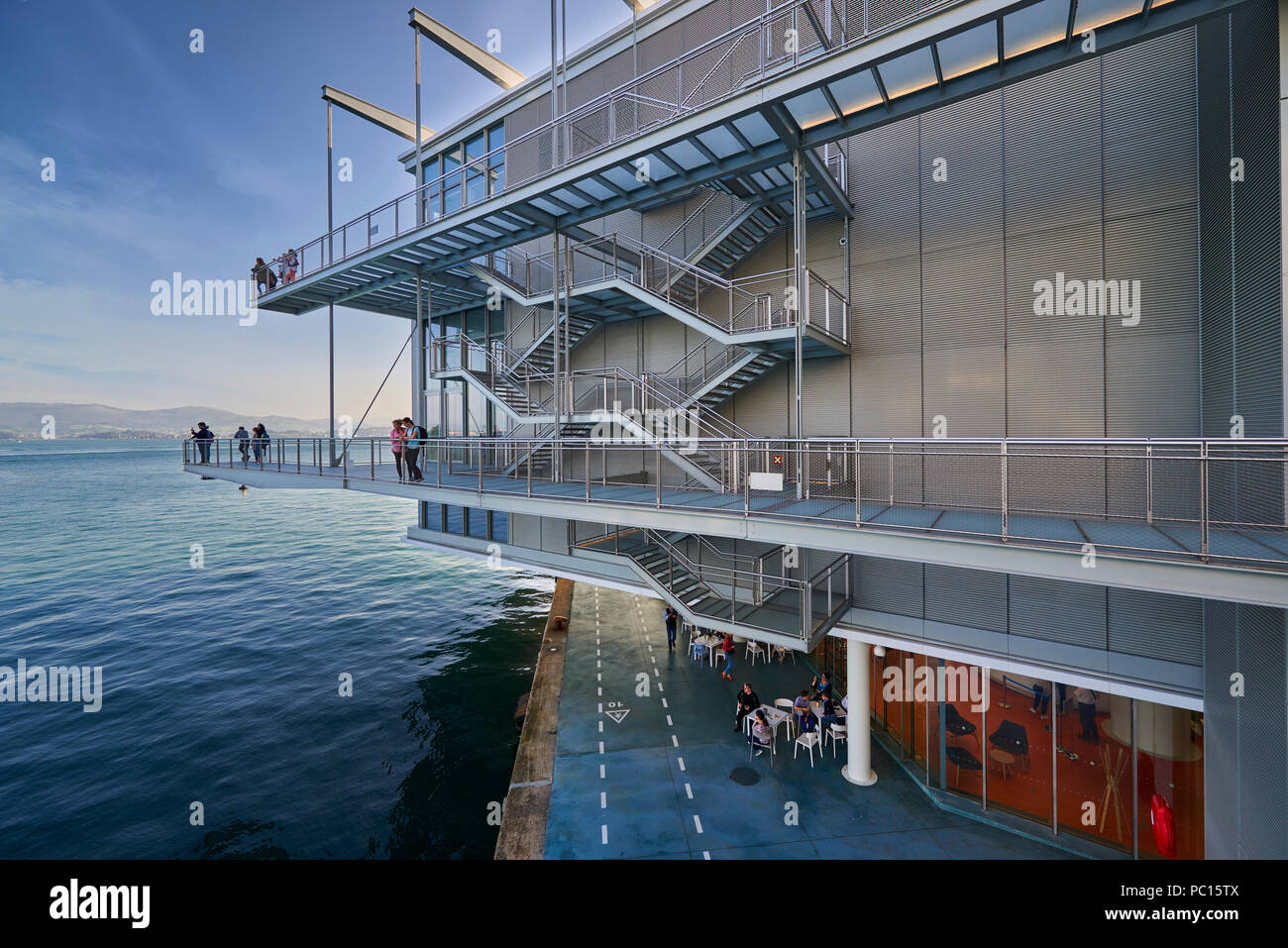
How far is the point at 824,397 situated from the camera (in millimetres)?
12164

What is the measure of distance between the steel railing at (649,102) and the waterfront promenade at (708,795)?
13175mm

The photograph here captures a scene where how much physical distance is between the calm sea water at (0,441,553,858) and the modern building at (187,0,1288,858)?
7061mm

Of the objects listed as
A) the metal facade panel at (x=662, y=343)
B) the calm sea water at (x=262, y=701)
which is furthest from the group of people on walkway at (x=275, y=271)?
the calm sea water at (x=262, y=701)

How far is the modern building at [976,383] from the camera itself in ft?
21.3

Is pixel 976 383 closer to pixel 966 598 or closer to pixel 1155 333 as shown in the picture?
pixel 1155 333

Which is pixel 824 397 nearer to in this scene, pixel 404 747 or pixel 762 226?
pixel 762 226

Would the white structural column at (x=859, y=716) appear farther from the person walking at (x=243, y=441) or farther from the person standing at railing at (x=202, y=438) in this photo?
the person standing at railing at (x=202, y=438)

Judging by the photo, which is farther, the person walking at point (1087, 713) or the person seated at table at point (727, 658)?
the person seated at table at point (727, 658)

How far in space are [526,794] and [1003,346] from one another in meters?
13.5

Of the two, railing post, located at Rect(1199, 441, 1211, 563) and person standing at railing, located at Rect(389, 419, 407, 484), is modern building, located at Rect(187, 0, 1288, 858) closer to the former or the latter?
railing post, located at Rect(1199, 441, 1211, 563)

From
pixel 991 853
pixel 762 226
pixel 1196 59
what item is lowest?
pixel 991 853

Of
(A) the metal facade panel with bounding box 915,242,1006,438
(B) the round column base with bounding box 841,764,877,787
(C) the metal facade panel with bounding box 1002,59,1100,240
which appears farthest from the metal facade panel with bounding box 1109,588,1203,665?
(C) the metal facade panel with bounding box 1002,59,1100,240
